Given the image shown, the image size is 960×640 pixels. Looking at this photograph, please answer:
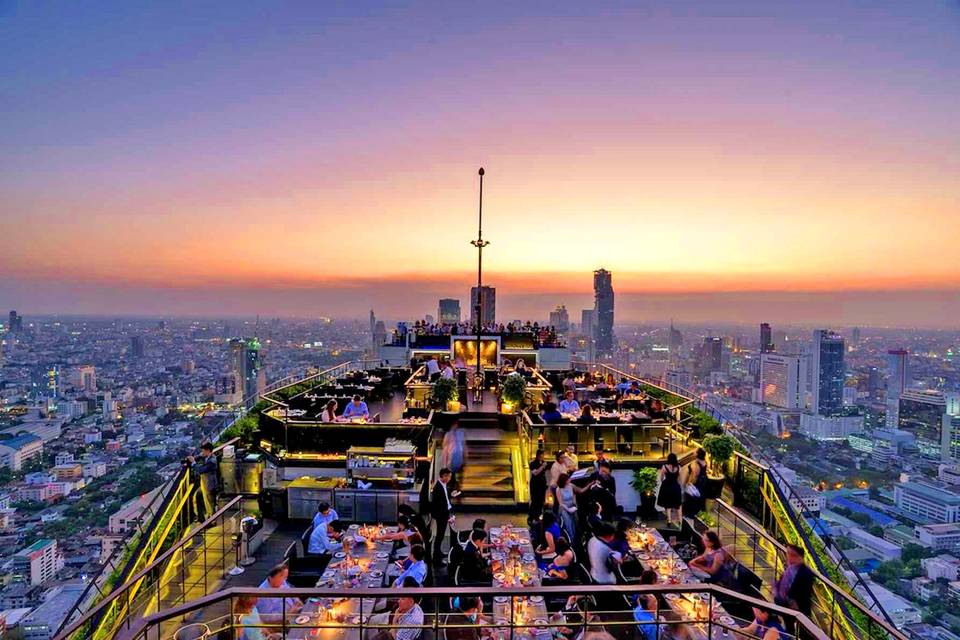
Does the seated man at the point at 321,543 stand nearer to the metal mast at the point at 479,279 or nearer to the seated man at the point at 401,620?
the seated man at the point at 401,620

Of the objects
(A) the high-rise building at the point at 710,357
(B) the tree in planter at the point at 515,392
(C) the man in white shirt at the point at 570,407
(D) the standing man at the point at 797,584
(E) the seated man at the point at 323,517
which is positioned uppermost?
(B) the tree in planter at the point at 515,392

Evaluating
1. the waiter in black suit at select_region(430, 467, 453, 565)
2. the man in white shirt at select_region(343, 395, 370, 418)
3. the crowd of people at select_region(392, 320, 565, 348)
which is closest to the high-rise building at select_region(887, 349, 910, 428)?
the crowd of people at select_region(392, 320, 565, 348)

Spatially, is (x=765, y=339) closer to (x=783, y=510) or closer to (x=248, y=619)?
(x=783, y=510)

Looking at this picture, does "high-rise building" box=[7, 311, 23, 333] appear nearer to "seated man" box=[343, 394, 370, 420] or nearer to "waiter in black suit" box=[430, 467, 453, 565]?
"seated man" box=[343, 394, 370, 420]

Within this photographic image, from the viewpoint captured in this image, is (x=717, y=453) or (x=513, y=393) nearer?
(x=717, y=453)

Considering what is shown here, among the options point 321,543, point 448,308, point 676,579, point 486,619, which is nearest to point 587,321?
point 448,308

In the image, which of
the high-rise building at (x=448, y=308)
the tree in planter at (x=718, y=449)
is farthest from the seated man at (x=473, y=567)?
the high-rise building at (x=448, y=308)
